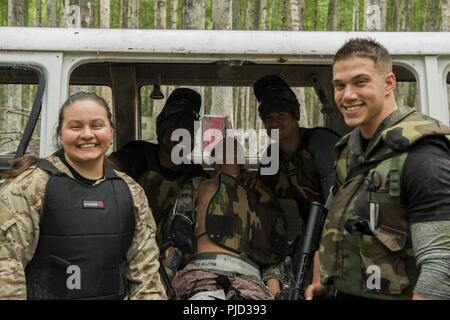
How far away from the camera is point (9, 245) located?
2.62 metres

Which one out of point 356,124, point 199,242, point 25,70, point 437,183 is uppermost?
point 25,70

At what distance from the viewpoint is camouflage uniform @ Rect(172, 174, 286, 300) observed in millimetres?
3627

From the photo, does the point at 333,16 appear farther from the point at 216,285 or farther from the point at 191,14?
the point at 216,285

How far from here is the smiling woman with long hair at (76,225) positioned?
266 centimetres

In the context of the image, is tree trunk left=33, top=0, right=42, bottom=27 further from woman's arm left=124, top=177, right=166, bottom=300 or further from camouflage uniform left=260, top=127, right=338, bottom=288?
woman's arm left=124, top=177, right=166, bottom=300

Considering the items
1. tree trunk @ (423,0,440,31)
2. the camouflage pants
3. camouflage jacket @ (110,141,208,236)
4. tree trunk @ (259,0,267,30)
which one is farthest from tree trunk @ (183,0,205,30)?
the camouflage pants

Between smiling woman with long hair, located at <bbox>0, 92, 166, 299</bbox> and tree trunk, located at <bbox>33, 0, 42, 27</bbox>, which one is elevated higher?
tree trunk, located at <bbox>33, 0, 42, 27</bbox>

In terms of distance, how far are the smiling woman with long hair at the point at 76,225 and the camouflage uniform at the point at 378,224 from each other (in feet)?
2.66

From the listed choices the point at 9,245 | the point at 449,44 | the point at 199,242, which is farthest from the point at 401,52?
the point at 9,245

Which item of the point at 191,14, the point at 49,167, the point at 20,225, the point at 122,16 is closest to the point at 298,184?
the point at 49,167

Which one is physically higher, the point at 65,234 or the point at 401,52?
the point at 401,52

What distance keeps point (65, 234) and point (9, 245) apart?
220 millimetres

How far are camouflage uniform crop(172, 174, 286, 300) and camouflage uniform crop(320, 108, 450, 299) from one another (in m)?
0.99

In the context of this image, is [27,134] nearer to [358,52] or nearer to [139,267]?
[139,267]
